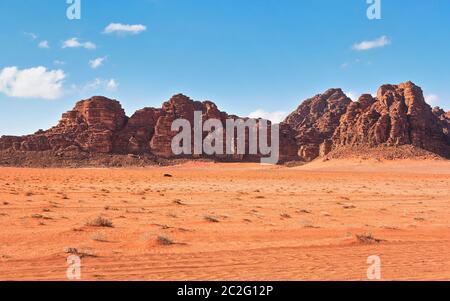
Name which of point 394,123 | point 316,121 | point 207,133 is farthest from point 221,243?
point 316,121

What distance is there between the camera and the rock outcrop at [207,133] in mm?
105625

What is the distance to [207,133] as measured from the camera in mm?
126000

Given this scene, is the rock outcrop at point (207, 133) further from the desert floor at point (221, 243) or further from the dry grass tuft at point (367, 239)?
the dry grass tuft at point (367, 239)

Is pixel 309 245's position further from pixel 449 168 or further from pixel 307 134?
pixel 307 134

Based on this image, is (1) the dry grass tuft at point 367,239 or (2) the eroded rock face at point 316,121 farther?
(2) the eroded rock face at point 316,121

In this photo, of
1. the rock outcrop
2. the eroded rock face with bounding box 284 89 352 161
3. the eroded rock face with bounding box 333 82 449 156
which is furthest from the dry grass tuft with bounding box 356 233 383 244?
the eroded rock face with bounding box 284 89 352 161

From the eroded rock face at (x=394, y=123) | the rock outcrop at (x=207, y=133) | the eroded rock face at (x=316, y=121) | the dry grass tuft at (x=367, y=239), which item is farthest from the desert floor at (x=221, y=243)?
the eroded rock face at (x=316, y=121)

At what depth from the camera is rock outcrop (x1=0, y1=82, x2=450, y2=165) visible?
347ft

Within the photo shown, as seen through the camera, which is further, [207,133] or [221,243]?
[207,133]

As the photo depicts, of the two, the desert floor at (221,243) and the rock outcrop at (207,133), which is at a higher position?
the rock outcrop at (207,133)

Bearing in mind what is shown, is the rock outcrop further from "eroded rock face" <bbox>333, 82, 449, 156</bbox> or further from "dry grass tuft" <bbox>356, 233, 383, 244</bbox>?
"dry grass tuft" <bbox>356, 233, 383, 244</bbox>

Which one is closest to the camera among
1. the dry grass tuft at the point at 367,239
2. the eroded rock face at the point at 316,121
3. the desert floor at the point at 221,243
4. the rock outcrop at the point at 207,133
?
the desert floor at the point at 221,243

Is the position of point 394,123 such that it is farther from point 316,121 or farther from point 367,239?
point 367,239
